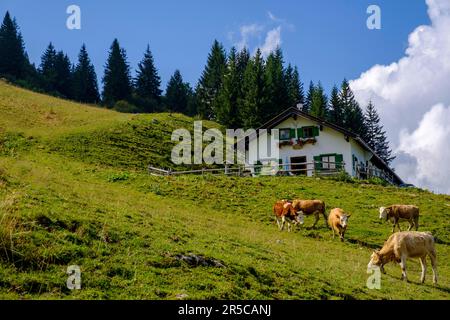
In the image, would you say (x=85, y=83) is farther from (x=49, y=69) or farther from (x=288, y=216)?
(x=288, y=216)

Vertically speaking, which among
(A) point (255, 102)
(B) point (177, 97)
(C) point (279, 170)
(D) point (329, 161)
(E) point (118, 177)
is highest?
(B) point (177, 97)

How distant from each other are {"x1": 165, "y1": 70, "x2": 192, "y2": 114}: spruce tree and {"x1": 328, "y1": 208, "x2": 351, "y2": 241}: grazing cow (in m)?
75.8

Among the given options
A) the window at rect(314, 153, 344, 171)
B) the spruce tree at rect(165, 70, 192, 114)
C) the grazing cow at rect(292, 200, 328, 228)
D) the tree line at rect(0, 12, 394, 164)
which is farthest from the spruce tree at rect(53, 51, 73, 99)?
the grazing cow at rect(292, 200, 328, 228)

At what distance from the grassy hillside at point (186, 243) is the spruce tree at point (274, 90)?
39.6m

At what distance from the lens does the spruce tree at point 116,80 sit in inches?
3871

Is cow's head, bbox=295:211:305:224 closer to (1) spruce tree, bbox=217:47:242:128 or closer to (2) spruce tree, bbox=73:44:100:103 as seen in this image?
(1) spruce tree, bbox=217:47:242:128

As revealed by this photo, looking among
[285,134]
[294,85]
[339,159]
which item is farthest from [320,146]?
[294,85]

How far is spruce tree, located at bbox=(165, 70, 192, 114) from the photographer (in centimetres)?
10019

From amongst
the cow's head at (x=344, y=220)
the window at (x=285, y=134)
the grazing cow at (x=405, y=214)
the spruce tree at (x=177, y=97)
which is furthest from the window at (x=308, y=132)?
the spruce tree at (x=177, y=97)

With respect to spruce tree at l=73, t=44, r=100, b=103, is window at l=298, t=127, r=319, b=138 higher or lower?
lower

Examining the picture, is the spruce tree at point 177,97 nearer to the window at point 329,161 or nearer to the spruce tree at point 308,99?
the spruce tree at point 308,99

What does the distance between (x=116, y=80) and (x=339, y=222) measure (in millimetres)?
82730

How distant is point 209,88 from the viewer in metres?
96.0

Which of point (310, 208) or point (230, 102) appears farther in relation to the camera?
point (230, 102)
